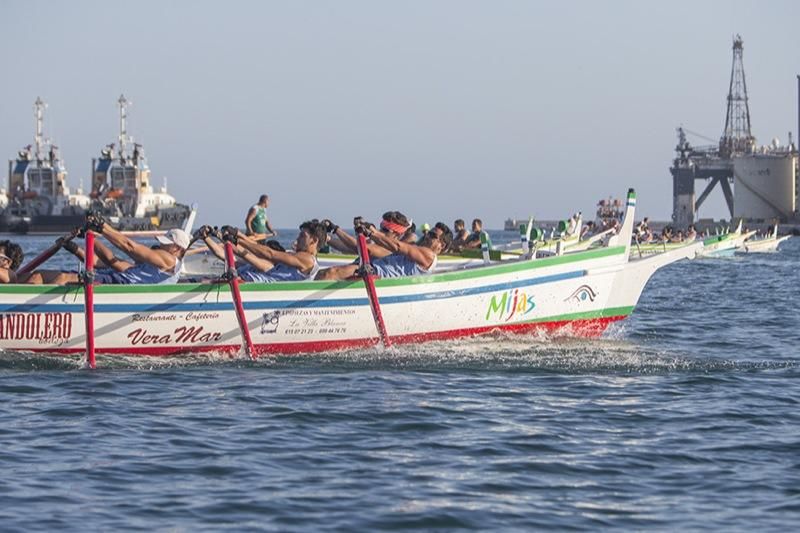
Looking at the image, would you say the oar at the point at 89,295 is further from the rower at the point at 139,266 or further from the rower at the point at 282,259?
the rower at the point at 282,259

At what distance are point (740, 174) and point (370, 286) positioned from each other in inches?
4383

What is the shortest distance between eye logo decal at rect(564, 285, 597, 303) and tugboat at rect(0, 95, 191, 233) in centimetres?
10039

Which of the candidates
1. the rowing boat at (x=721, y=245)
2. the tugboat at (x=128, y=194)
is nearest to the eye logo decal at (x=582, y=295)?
the rowing boat at (x=721, y=245)

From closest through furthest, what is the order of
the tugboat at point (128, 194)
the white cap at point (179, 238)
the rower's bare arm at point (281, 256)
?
the white cap at point (179, 238)
the rower's bare arm at point (281, 256)
the tugboat at point (128, 194)

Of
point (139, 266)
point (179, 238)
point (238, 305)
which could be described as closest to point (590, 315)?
point (238, 305)

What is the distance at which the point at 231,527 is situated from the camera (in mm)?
8992

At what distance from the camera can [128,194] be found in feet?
397

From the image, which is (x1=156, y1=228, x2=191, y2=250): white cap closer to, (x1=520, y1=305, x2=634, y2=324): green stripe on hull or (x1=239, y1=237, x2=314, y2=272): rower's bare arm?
(x1=239, y1=237, x2=314, y2=272): rower's bare arm

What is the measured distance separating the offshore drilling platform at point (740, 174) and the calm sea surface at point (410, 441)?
10728 centimetres

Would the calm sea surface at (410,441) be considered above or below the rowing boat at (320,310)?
below

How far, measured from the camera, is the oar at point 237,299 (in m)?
16.0

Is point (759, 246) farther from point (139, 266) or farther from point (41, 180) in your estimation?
point (41, 180)

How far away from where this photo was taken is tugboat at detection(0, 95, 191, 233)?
391 ft

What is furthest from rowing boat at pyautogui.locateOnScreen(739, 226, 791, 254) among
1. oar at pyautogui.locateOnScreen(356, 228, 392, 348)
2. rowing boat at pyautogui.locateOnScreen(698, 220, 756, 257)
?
oar at pyautogui.locateOnScreen(356, 228, 392, 348)
